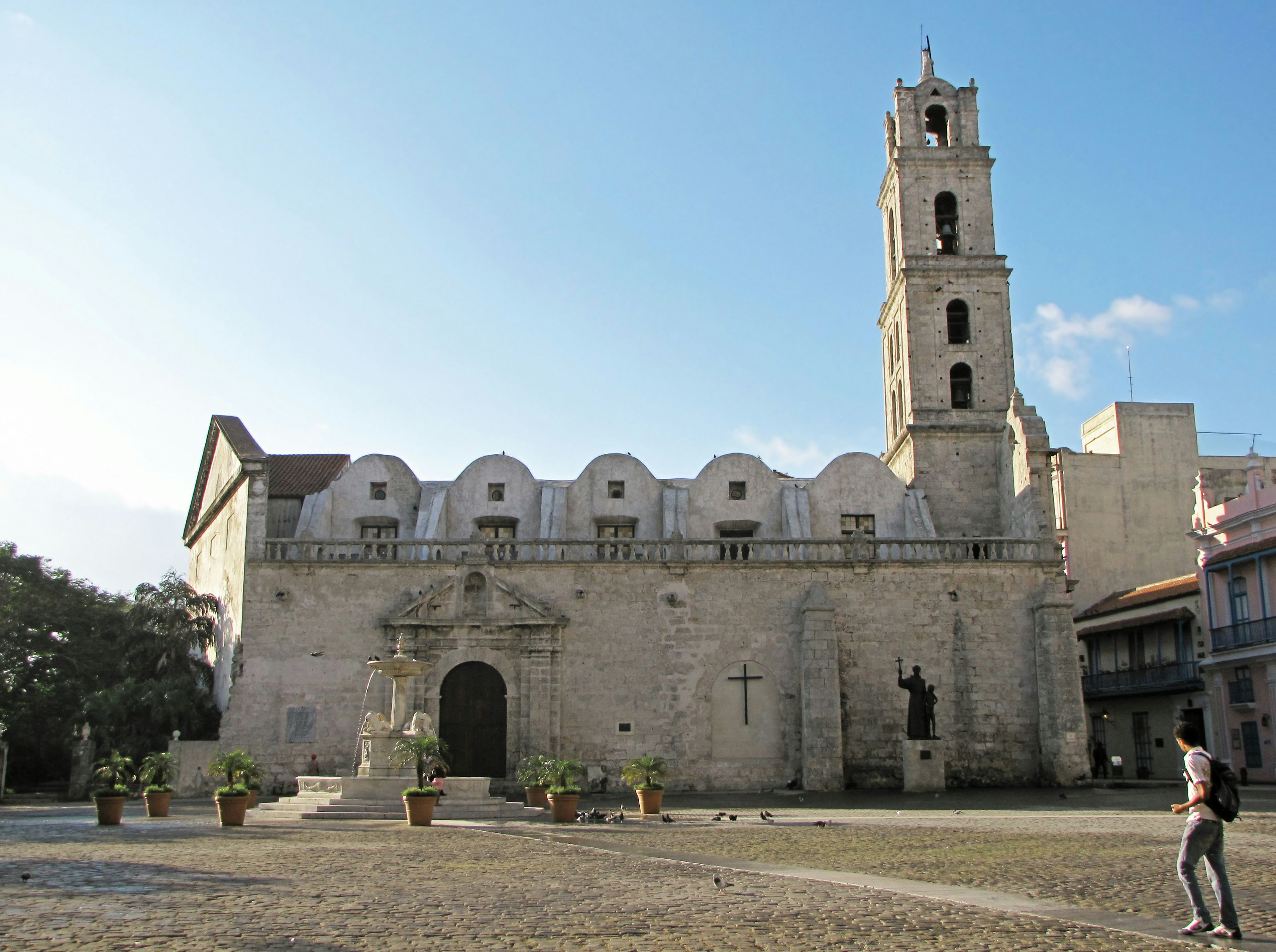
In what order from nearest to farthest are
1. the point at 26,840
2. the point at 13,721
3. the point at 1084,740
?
1. the point at 26,840
2. the point at 1084,740
3. the point at 13,721

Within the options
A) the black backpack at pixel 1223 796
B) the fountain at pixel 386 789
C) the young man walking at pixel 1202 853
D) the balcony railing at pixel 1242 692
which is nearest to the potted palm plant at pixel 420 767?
the fountain at pixel 386 789

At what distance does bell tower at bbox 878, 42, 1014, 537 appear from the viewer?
34.0 meters

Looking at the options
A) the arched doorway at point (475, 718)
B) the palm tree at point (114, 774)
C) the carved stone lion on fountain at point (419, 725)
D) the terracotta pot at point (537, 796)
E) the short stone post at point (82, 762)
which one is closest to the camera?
the palm tree at point (114, 774)

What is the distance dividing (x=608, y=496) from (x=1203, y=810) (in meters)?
26.2

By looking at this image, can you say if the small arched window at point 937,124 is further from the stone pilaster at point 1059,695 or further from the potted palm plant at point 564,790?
the potted palm plant at point 564,790

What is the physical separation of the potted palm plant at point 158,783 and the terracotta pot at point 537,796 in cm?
654

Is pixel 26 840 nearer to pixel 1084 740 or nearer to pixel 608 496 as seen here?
pixel 608 496

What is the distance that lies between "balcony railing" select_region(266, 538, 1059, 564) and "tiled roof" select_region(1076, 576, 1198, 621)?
9.55m

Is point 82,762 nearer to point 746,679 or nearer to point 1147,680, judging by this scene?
point 746,679

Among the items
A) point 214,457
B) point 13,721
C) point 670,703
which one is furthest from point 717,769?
point 13,721

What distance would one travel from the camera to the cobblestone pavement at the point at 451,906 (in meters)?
7.52

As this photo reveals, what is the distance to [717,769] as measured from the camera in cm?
2867

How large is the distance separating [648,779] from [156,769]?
27.9 feet

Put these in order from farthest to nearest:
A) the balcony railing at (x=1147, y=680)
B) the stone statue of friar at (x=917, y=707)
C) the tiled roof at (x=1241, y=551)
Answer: the balcony railing at (x=1147, y=680), the tiled roof at (x=1241, y=551), the stone statue of friar at (x=917, y=707)
